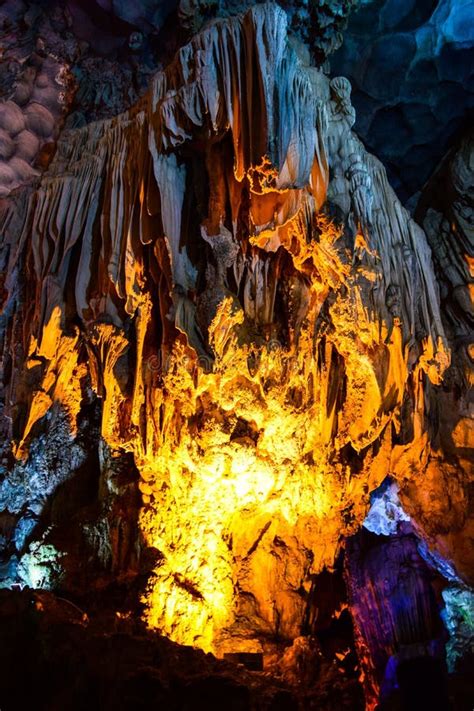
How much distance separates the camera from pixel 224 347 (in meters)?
5.00

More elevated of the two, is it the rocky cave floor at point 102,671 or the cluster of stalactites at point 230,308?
the cluster of stalactites at point 230,308

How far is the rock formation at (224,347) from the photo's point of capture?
4.55 meters

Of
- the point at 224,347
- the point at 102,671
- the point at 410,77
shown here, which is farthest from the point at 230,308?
the point at 410,77

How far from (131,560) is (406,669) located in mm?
5966

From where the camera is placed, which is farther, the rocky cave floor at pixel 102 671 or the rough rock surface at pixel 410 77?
the rough rock surface at pixel 410 77

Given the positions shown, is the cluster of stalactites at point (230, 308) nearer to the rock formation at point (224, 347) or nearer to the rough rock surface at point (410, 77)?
the rock formation at point (224, 347)

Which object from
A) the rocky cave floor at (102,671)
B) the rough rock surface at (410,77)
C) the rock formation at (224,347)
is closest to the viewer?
the rocky cave floor at (102,671)

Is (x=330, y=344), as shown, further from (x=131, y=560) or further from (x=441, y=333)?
(x=131, y=560)

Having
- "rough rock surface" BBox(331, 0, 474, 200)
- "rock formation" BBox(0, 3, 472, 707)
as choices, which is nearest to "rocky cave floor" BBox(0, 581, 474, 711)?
"rock formation" BBox(0, 3, 472, 707)

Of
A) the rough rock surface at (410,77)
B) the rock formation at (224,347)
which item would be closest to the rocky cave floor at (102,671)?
the rock formation at (224,347)

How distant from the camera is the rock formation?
4.55 meters

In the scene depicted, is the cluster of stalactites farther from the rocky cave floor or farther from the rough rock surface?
the rocky cave floor

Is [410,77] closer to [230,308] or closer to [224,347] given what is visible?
[230,308]

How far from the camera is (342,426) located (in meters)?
5.74
